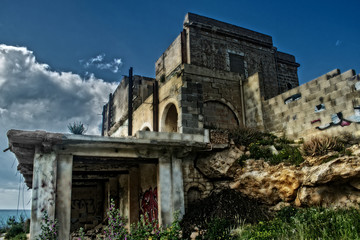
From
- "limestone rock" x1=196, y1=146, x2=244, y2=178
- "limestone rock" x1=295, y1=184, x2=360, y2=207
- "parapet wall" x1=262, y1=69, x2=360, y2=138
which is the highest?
"parapet wall" x1=262, y1=69, x2=360, y2=138

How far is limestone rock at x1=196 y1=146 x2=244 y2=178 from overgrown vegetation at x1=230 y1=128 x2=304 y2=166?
1.05ft

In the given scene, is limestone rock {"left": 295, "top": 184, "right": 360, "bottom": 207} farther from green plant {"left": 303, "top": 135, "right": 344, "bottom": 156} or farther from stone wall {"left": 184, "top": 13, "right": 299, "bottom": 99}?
stone wall {"left": 184, "top": 13, "right": 299, "bottom": 99}

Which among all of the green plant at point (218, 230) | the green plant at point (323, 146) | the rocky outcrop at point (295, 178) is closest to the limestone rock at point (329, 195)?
the rocky outcrop at point (295, 178)

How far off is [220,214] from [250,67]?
11.5 metres

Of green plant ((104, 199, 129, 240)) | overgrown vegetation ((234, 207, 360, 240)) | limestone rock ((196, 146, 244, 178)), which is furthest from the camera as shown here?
limestone rock ((196, 146, 244, 178))

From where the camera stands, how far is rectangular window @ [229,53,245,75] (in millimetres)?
18141

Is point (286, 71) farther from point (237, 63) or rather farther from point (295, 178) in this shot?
point (295, 178)

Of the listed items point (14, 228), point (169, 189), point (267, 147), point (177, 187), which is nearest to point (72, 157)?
point (169, 189)

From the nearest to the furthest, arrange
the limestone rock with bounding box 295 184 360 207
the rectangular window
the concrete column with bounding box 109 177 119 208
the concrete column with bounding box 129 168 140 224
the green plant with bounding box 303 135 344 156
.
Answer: the limestone rock with bounding box 295 184 360 207 → the green plant with bounding box 303 135 344 156 → the concrete column with bounding box 129 168 140 224 → the concrete column with bounding box 109 177 119 208 → the rectangular window

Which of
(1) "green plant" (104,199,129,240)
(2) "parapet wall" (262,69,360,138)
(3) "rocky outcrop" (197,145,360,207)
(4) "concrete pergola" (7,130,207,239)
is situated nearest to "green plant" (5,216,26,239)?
(4) "concrete pergola" (7,130,207,239)

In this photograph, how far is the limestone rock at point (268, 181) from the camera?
30.5 feet

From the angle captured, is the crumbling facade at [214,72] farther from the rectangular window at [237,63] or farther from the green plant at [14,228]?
the green plant at [14,228]

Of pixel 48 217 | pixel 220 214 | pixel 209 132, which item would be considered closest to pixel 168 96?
pixel 209 132

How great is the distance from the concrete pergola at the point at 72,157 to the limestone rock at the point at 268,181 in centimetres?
171
